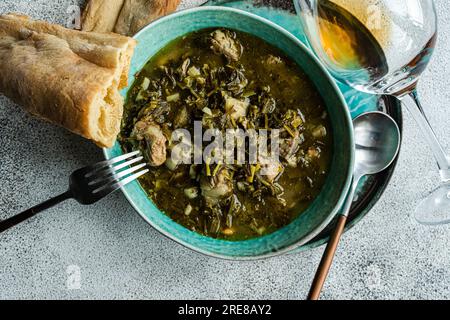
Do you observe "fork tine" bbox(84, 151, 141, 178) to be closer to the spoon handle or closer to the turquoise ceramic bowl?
the turquoise ceramic bowl

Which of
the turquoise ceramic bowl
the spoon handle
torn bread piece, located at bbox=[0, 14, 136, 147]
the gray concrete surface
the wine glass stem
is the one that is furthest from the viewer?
the gray concrete surface

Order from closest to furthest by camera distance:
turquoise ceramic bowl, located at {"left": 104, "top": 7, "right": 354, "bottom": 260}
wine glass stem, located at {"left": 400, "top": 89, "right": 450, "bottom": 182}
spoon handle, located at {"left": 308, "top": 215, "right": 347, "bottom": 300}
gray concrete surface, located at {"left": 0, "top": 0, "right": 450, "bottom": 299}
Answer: spoon handle, located at {"left": 308, "top": 215, "right": 347, "bottom": 300}, turquoise ceramic bowl, located at {"left": 104, "top": 7, "right": 354, "bottom": 260}, wine glass stem, located at {"left": 400, "top": 89, "right": 450, "bottom": 182}, gray concrete surface, located at {"left": 0, "top": 0, "right": 450, "bottom": 299}

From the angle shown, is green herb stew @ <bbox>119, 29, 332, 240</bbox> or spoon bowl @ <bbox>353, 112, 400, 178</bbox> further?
spoon bowl @ <bbox>353, 112, 400, 178</bbox>

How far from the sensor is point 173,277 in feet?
9.62

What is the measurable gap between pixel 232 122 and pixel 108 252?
1069mm

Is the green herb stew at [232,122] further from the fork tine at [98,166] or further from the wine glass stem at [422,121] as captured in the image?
the wine glass stem at [422,121]

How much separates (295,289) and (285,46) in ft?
4.68

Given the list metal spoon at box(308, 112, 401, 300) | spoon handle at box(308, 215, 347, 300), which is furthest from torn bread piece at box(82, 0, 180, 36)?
spoon handle at box(308, 215, 347, 300)

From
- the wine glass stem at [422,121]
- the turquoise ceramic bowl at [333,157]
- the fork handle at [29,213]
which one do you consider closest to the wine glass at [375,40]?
the wine glass stem at [422,121]

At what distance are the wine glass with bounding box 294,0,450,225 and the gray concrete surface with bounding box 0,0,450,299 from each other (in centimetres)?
41

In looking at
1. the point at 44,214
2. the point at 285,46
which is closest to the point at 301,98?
the point at 285,46

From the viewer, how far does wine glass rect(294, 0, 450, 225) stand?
2535 mm
